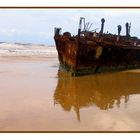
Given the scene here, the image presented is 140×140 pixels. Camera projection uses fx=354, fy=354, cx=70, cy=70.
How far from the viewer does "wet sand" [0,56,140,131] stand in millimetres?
4629

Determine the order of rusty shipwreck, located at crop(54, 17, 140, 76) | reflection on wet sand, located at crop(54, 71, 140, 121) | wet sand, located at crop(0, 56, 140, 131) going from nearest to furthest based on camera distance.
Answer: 1. wet sand, located at crop(0, 56, 140, 131)
2. reflection on wet sand, located at crop(54, 71, 140, 121)
3. rusty shipwreck, located at crop(54, 17, 140, 76)

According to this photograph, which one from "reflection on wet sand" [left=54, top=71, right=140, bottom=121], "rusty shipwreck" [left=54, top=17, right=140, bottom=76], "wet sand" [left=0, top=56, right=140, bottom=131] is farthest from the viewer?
"rusty shipwreck" [left=54, top=17, right=140, bottom=76]

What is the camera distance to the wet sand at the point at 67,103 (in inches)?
182

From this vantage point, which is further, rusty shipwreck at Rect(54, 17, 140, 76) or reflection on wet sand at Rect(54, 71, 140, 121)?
rusty shipwreck at Rect(54, 17, 140, 76)

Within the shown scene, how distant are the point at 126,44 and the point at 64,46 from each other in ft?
6.55

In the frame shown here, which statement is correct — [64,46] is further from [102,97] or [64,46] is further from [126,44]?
[102,97]

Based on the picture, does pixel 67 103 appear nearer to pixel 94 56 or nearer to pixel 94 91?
pixel 94 91

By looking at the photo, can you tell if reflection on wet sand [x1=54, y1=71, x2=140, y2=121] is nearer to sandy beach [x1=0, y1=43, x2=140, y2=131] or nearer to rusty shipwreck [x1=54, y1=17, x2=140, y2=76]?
sandy beach [x1=0, y1=43, x2=140, y2=131]

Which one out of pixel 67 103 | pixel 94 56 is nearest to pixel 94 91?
pixel 67 103

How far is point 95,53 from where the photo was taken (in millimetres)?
9656

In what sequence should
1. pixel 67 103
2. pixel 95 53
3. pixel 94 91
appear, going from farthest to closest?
pixel 95 53, pixel 94 91, pixel 67 103

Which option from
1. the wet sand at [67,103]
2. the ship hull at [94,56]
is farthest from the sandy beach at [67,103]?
the ship hull at [94,56]

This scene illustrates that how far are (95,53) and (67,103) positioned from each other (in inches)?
148

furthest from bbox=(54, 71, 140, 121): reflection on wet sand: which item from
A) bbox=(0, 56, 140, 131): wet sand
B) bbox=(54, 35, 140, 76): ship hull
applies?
bbox=(54, 35, 140, 76): ship hull
